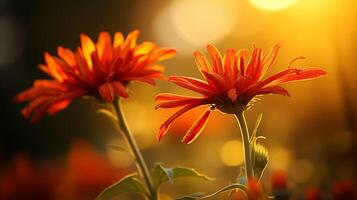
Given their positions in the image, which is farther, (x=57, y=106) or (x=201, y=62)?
(x=57, y=106)

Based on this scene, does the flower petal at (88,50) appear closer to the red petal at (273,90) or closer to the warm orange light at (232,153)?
the red petal at (273,90)

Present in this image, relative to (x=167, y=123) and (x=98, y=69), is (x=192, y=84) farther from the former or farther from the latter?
(x=98, y=69)

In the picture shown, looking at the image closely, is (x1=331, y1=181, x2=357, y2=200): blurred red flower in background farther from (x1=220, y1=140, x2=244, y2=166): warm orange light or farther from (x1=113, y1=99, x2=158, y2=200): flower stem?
(x1=220, y1=140, x2=244, y2=166): warm orange light

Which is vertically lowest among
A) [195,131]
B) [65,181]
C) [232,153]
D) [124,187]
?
[232,153]

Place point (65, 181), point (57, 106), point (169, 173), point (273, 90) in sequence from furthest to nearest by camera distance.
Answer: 1. point (65, 181)
2. point (57, 106)
3. point (169, 173)
4. point (273, 90)

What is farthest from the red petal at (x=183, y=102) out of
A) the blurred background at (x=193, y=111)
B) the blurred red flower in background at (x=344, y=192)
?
the blurred background at (x=193, y=111)

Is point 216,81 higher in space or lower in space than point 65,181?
higher

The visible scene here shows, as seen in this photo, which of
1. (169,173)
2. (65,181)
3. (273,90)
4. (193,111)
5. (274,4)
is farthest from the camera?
(274,4)

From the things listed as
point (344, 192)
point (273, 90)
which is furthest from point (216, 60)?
point (344, 192)
